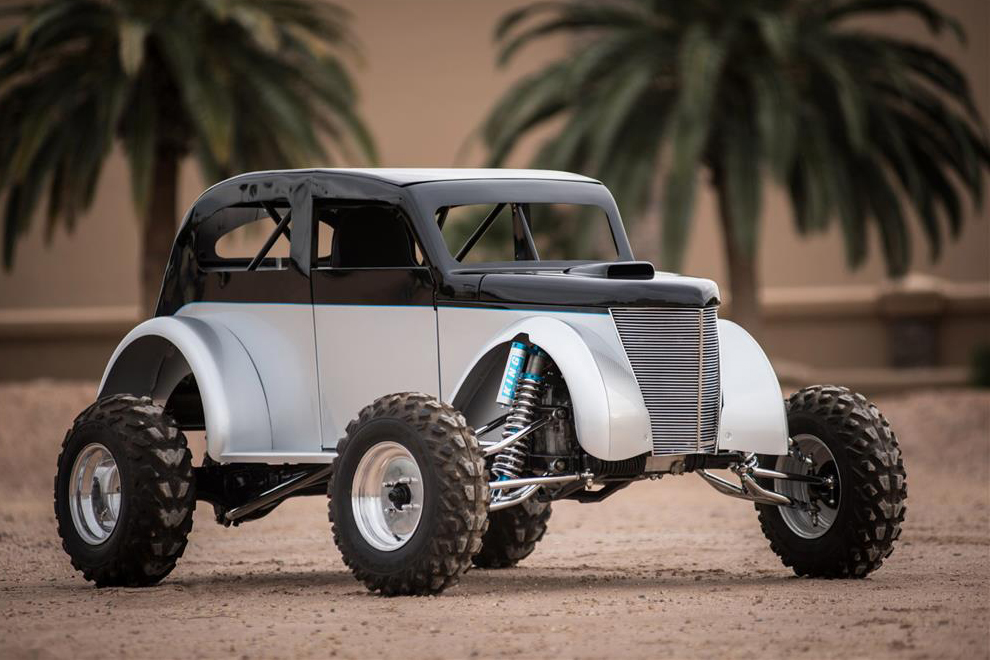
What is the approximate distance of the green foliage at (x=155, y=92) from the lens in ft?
59.7

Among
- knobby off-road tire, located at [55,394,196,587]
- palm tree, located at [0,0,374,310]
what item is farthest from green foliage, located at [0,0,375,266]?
knobby off-road tire, located at [55,394,196,587]

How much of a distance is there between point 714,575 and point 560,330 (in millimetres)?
2194

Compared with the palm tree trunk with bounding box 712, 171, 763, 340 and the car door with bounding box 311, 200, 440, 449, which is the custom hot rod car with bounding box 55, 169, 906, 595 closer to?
the car door with bounding box 311, 200, 440, 449

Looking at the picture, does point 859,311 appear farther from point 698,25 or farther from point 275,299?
point 275,299

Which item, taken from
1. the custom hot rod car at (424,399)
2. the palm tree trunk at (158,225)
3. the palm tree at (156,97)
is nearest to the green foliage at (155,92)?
the palm tree at (156,97)

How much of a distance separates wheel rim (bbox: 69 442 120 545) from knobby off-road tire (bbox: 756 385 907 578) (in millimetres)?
3358

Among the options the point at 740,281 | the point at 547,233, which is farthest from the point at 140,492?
the point at 547,233

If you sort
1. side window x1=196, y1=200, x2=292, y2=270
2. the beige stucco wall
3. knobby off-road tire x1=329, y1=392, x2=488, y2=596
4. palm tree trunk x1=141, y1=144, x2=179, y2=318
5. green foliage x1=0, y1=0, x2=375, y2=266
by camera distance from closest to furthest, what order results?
1. knobby off-road tire x1=329, y1=392, x2=488, y2=596
2. side window x1=196, y1=200, x2=292, y2=270
3. green foliage x1=0, y1=0, x2=375, y2=266
4. palm tree trunk x1=141, y1=144, x2=179, y2=318
5. the beige stucco wall

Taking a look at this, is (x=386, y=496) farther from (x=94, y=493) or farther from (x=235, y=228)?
(x=235, y=228)

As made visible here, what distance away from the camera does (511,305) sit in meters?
7.75

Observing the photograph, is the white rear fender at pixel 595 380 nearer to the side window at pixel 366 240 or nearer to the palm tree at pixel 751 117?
the side window at pixel 366 240

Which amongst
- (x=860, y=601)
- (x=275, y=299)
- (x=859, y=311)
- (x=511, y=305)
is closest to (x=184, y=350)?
(x=275, y=299)

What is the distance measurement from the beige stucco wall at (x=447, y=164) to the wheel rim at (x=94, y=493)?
20539mm

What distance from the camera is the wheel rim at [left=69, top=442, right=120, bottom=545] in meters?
Result: 8.52
